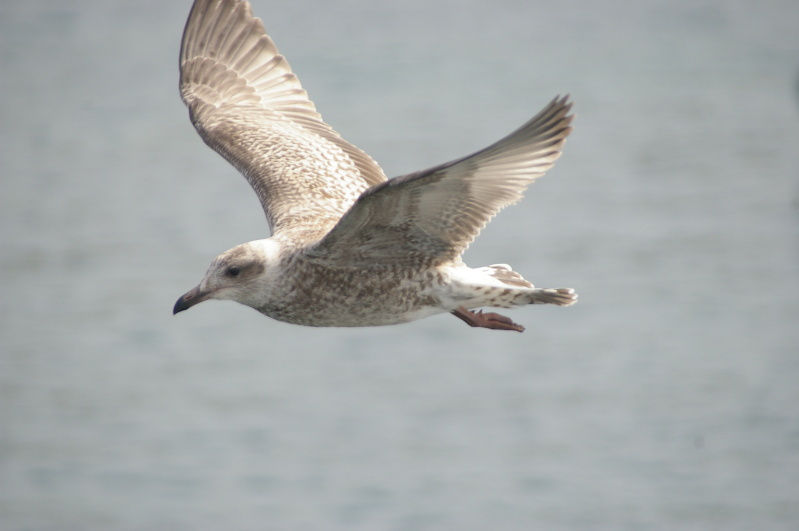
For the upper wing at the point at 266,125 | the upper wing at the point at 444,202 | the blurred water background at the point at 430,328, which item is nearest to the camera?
the upper wing at the point at 444,202

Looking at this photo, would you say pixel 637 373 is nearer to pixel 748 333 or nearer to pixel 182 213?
pixel 748 333

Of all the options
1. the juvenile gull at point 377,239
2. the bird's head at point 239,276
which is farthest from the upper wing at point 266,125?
the bird's head at point 239,276

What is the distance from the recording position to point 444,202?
25.3ft

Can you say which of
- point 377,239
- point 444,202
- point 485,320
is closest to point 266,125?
point 485,320

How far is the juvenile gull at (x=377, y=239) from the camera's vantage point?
24.4 feet

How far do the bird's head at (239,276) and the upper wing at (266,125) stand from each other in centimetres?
47

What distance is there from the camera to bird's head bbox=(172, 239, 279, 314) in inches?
318

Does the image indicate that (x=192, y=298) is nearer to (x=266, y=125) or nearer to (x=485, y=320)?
(x=485, y=320)

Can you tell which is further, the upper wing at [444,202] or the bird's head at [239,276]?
the bird's head at [239,276]

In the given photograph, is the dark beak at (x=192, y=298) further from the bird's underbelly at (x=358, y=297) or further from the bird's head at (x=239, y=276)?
the bird's underbelly at (x=358, y=297)

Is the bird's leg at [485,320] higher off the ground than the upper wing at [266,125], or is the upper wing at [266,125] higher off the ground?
the upper wing at [266,125]

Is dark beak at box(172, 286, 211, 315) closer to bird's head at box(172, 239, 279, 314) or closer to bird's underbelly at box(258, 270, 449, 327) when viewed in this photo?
bird's head at box(172, 239, 279, 314)

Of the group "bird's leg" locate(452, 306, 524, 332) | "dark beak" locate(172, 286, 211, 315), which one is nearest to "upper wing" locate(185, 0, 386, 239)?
"dark beak" locate(172, 286, 211, 315)

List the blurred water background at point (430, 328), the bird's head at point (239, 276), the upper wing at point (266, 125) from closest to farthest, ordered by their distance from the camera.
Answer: the bird's head at point (239, 276)
the upper wing at point (266, 125)
the blurred water background at point (430, 328)
